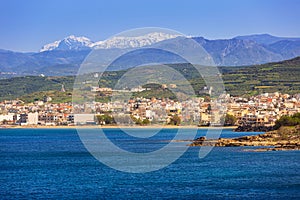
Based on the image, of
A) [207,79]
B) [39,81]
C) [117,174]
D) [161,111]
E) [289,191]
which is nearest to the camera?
[289,191]

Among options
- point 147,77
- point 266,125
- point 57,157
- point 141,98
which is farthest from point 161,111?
point 57,157

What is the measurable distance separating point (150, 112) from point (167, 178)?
82.0 metres

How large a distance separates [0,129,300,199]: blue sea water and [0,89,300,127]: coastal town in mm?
53520

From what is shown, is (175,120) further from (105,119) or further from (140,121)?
(105,119)

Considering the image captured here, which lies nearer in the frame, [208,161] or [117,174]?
[117,174]

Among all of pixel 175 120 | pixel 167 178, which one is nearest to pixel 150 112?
pixel 175 120

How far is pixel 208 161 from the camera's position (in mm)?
41781

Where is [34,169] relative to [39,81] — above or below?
below

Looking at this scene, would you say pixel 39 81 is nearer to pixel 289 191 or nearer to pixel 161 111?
pixel 161 111

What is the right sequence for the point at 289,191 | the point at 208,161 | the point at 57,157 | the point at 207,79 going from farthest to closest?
the point at 207,79 → the point at 57,157 → the point at 208,161 → the point at 289,191

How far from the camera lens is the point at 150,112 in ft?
377

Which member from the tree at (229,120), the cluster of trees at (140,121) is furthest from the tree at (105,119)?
the tree at (229,120)

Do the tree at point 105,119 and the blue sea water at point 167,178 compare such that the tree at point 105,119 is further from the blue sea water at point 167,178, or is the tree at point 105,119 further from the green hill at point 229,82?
the blue sea water at point 167,178

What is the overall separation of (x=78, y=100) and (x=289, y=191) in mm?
108586
